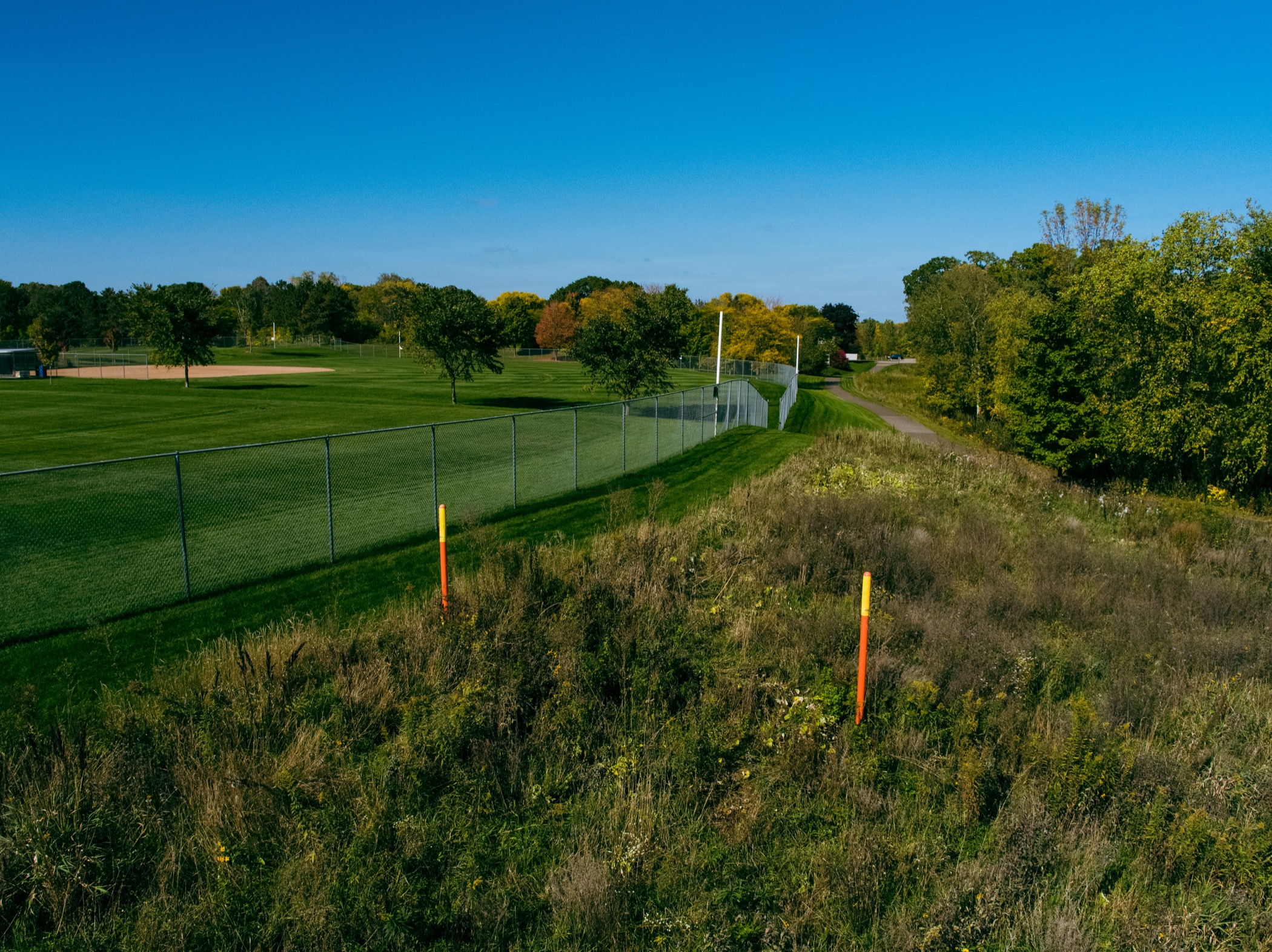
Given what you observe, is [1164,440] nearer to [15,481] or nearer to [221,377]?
[15,481]

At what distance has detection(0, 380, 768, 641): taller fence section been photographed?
411 inches

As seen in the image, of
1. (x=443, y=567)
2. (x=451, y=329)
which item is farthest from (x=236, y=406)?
(x=443, y=567)

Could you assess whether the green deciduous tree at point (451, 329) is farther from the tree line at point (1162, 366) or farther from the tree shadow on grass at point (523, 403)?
the tree line at point (1162, 366)

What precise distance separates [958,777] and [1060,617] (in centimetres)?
592

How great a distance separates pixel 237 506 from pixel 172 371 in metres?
59.8

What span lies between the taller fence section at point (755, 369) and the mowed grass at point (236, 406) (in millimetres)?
3995

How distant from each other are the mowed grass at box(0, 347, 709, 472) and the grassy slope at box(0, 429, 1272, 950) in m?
18.3

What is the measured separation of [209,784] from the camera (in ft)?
18.5

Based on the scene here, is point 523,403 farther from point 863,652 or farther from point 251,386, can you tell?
point 863,652

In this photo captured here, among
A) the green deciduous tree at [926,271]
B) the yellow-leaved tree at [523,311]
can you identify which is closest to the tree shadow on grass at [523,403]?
the yellow-leaved tree at [523,311]

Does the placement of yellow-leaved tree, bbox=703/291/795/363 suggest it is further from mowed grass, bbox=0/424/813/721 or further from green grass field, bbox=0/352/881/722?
mowed grass, bbox=0/424/813/721

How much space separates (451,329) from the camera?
37.8m

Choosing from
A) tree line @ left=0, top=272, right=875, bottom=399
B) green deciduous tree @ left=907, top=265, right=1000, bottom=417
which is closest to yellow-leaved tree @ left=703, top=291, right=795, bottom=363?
tree line @ left=0, top=272, right=875, bottom=399

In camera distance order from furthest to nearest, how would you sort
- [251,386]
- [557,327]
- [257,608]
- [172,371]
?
[557,327], [172,371], [251,386], [257,608]
